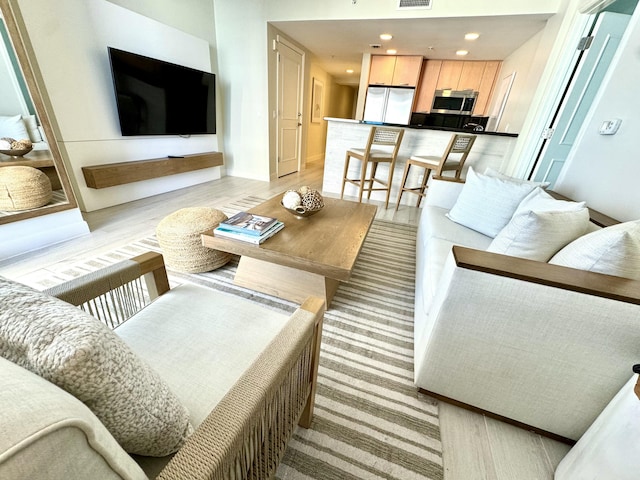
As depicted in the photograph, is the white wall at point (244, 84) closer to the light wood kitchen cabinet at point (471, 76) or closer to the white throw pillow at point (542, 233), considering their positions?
the light wood kitchen cabinet at point (471, 76)

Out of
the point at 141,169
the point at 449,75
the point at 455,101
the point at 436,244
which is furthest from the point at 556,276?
the point at 449,75

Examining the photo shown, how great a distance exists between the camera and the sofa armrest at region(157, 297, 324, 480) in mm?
390

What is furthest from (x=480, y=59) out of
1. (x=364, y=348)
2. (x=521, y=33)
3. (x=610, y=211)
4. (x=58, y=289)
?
(x=58, y=289)

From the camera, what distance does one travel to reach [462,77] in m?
4.91

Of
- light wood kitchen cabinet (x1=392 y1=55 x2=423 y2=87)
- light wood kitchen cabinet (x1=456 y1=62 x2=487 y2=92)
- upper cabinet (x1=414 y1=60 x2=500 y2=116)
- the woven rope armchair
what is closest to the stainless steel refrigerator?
light wood kitchen cabinet (x1=392 y1=55 x2=423 y2=87)

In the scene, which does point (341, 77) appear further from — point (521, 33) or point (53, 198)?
point (53, 198)

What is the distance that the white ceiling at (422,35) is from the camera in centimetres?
311

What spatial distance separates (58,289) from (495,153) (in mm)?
3890

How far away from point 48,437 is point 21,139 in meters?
2.61

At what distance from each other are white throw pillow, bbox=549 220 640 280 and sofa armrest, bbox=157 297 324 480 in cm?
90

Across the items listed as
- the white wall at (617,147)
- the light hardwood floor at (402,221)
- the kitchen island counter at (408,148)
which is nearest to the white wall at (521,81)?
the kitchen island counter at (408,148)

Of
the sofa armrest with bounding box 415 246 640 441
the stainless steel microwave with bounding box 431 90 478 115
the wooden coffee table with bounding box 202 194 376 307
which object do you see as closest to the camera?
the sofa armrest with bounding box 415 246 640 441

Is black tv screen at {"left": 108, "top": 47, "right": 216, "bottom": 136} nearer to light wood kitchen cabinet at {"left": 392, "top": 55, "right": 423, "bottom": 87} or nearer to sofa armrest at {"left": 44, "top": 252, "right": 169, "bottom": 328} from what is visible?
sofa armrest at {"left": 44, "top": 252, "right": 169, "bottom": 328}

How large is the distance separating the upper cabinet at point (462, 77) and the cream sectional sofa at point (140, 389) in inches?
229
